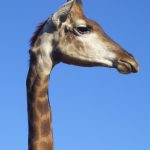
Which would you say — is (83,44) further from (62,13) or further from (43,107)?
(43,107)

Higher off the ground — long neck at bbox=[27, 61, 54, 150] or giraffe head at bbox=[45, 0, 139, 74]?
giraffe head at bbox=[45, 0, 139, 74]

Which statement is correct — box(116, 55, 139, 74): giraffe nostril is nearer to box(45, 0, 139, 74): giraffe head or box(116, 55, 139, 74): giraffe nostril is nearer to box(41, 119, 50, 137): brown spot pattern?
box(45, 0, 139, 74): giraffe head

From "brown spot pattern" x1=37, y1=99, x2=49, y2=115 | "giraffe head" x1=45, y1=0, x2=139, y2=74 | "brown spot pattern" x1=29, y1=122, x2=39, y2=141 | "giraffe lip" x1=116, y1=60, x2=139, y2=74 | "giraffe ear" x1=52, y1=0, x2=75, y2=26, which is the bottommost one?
"brown spot pattern" x1=29, y1=122, x2=39, y2=141

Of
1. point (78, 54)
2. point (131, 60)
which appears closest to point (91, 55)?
point (78, 54)

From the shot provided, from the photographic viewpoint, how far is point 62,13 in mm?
7578

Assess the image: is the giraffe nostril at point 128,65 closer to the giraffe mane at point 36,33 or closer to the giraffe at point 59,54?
the giraffe at point 59,54

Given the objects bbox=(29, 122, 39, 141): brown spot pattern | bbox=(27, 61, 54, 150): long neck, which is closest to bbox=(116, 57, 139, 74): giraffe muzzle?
bbox=(27, 61, 54, 150): long neck

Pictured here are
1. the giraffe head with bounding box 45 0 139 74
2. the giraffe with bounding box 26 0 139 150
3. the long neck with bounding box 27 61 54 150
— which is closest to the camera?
the long neck with bounding box 27 61 54 150

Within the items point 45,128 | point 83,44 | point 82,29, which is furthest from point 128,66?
point 45,128

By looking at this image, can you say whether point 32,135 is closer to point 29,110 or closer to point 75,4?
point 29,110

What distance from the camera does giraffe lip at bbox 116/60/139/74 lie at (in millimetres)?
6918

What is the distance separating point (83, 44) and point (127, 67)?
2.76 ft

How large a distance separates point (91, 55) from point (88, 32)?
38 centimetres

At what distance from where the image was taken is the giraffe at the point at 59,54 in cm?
688
